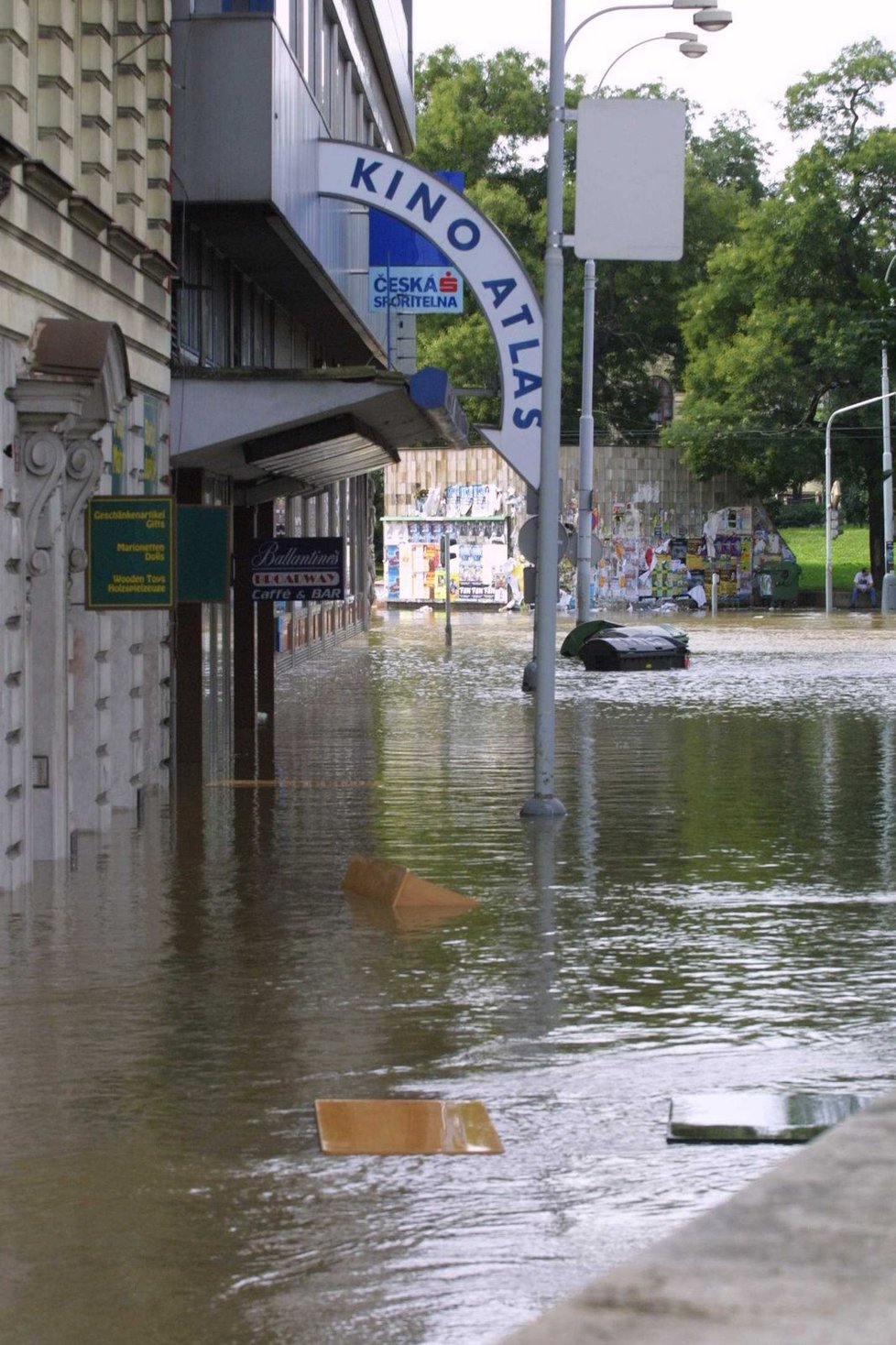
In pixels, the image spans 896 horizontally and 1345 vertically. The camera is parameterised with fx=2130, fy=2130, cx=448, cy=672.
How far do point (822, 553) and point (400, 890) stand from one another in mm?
71716

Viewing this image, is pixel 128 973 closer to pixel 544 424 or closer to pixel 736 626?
pixel 544 424

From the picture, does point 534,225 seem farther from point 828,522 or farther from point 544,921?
point 544,921

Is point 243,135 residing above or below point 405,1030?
above

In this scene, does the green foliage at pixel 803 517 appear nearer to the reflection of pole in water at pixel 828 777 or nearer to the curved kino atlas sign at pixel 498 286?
the reflection of pole in water at pixel 828 777

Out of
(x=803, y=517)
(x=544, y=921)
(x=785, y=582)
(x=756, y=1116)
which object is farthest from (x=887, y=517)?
(x=756, y=1116)

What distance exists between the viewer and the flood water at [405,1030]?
5.16 m

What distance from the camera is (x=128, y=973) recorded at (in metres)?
9.03

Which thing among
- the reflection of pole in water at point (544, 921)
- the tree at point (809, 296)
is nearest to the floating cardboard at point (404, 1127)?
the reflection of pole in water at point (544, 921)

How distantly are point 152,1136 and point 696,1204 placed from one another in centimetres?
172

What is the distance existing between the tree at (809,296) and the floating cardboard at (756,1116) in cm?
5815

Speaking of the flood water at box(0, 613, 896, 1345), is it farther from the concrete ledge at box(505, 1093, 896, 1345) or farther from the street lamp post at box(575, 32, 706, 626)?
the street lamp post at box(575, 32, 706, 626)

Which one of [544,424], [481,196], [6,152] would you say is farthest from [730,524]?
[6,152]

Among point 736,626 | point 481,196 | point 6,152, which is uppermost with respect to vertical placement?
point 481,196

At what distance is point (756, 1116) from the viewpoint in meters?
6.54
